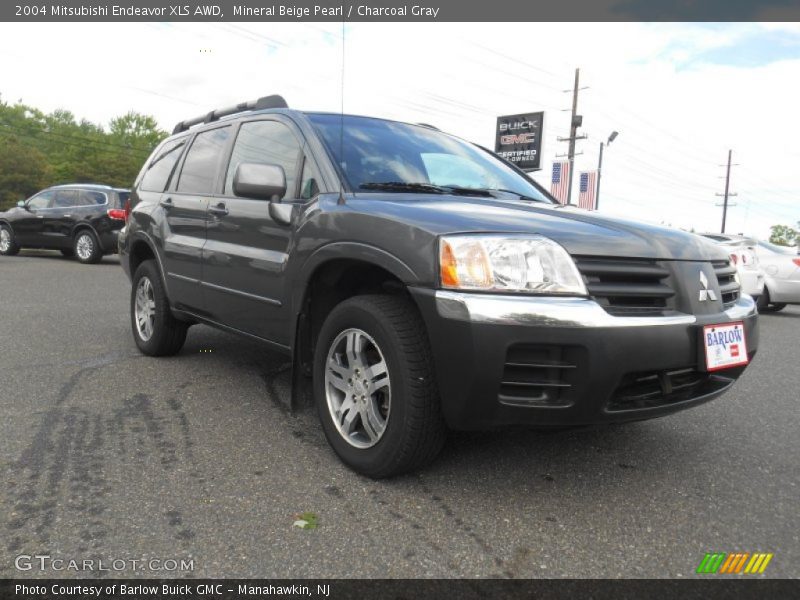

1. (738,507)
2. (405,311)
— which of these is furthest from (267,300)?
(738,507)

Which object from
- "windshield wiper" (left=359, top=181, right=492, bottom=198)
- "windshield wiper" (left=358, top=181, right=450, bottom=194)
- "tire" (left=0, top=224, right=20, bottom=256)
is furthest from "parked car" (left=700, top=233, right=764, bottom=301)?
"tire" (left=0, top=224, right=20, bottom=256)

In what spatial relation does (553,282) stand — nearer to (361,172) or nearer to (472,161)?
(361,172)

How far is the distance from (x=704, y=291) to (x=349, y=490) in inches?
66.2

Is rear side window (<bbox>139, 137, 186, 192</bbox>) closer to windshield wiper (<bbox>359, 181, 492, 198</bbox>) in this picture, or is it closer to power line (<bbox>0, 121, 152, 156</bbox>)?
windshield wiper (<bbox>359, 181, 492, 198</bbox>)

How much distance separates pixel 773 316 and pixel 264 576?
1077cm

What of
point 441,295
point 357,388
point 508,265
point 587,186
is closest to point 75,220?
point 357,388

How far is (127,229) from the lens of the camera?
17.3ft

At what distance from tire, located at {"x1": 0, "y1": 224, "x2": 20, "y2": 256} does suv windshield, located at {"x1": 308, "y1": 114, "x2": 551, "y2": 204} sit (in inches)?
561

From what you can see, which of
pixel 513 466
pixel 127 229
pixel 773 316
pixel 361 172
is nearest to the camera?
pixel 513 466

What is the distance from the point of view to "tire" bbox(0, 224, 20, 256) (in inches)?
594

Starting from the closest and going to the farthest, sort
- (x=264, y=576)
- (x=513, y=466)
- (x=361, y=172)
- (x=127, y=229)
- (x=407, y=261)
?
(x=264, y=576) < (x=407, y=261) < (x=513, y=466) < (x=361, y=172) < (x=127, y=229)

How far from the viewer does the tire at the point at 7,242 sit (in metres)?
15.1

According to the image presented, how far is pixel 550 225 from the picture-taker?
8.39ft

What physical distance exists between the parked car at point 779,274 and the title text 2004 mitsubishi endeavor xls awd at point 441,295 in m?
8.63
